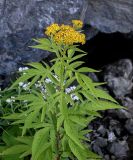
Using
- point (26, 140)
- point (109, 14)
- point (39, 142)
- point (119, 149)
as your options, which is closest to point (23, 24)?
point (109, 14)

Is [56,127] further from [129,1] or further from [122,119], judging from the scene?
[129,1]

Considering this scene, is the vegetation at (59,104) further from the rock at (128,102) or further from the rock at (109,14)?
the rock at (109,14)

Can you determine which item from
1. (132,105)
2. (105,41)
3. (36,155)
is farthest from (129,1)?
(36,155)

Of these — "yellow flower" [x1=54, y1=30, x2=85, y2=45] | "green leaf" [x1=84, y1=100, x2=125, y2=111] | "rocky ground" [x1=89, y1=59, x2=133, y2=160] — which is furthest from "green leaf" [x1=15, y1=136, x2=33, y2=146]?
"rocky ground" [x1=89, y1=59, x2=133, y2=160]

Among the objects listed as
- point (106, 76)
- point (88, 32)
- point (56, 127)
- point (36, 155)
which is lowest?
point (36, 155)

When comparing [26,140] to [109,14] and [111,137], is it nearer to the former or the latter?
[111,137]

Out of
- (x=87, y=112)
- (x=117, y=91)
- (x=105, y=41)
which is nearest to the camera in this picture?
(x=87, y=112)

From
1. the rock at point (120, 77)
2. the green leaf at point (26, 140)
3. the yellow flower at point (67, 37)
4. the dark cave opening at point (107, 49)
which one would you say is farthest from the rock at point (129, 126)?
the yellow flower at point (67, 37)
